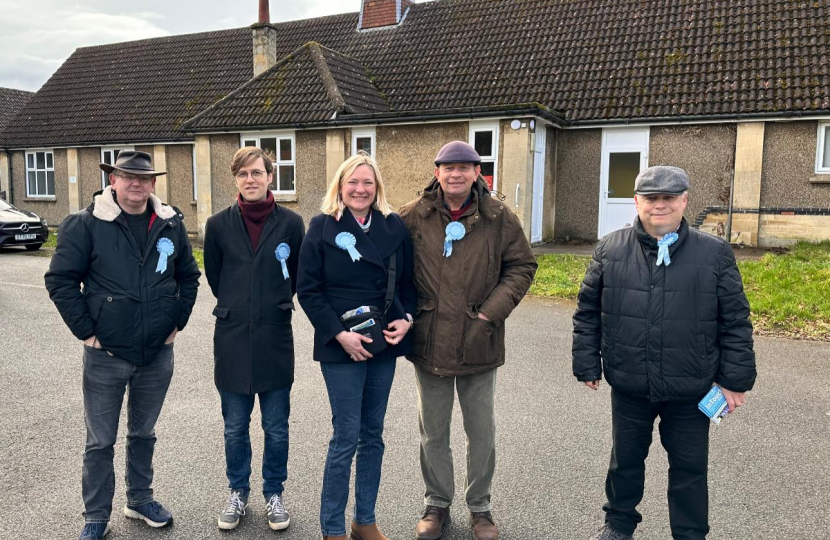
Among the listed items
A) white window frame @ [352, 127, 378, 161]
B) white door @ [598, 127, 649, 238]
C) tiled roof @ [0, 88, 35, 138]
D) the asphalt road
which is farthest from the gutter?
tiled roof @ [0, 88, 35, 138]

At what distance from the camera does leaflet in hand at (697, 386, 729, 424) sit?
340 centimetres

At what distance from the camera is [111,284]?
3.76 m

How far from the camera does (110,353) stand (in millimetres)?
3771

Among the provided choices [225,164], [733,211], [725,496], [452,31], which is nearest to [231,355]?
[725,496]

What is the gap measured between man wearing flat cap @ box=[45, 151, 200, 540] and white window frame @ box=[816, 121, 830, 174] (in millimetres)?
15650

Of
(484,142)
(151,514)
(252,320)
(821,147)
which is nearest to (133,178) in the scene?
(252,320)

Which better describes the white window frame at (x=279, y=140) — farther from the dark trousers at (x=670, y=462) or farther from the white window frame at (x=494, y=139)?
the dark trousers at (x=670, y=462)

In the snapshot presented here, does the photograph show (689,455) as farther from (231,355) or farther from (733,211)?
(733,211)

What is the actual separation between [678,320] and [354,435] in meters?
1.79

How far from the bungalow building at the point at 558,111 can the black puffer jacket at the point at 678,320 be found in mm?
10106

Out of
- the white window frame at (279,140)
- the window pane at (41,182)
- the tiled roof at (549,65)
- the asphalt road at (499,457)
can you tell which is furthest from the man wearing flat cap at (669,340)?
the window pane at (41,182)

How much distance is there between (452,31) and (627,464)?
62.4 feet

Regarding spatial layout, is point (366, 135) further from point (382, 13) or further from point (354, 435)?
point (354, 435)

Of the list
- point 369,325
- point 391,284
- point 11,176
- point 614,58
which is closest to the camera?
point 369,325
